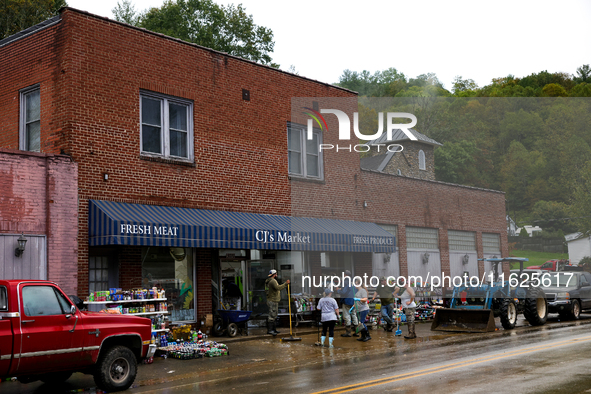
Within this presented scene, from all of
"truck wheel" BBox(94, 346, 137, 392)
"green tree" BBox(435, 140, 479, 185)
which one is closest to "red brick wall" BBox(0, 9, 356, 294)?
"truck wheel" BBox(94, 346, 137, 392)

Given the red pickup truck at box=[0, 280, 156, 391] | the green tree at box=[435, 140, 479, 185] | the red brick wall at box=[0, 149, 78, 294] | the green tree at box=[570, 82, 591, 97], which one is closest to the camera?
the red pickup truck at box=[0, 280, 156, 391]

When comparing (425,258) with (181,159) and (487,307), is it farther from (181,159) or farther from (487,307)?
(181,159)

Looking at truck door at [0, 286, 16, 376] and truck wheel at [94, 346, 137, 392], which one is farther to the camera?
truck wheel at [94, 346, 137, 392]

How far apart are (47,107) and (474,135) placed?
7237 cm

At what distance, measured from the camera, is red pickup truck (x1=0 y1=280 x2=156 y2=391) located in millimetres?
9359

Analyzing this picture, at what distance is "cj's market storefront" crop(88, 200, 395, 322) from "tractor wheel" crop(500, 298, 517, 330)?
512cm

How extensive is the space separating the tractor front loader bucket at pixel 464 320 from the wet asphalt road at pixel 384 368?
1.76 m

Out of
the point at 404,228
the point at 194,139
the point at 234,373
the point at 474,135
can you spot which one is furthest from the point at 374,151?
the point at 234,373

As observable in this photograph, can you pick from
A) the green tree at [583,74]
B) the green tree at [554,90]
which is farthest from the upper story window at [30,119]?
the green tree at [583,74]

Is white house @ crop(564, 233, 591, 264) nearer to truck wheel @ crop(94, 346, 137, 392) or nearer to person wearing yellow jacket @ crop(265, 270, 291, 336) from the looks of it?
person wearing yellow jacket @ crop(265, 270, 291, 336)

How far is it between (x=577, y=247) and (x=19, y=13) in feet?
163

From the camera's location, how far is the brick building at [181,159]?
15742 mm

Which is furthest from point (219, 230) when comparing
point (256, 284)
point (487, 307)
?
point (487, 307)

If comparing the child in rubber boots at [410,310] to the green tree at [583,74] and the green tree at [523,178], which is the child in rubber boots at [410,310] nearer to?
the green tree at [523,178]
